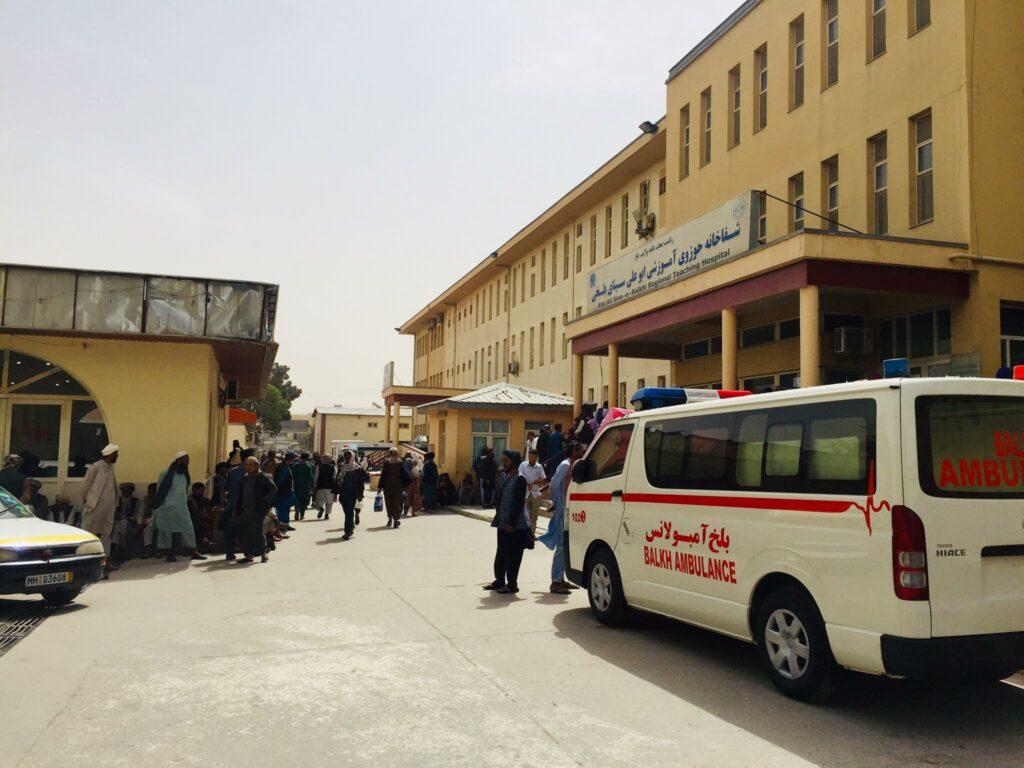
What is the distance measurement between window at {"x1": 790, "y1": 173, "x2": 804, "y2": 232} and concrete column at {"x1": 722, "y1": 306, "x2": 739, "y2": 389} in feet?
11.8

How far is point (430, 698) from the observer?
6.01m

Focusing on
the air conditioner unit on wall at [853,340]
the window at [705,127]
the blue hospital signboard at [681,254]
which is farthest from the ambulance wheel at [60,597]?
the window at [705,127]

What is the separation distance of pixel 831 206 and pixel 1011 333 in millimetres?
4904

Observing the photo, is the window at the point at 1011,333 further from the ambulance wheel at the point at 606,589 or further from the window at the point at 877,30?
the ambulance wheel at the point at 606,589

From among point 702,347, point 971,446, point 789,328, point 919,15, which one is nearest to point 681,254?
point 789,328

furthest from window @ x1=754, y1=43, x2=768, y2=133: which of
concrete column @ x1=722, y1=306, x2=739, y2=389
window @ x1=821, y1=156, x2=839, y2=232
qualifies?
concrete column @ x1=722, y1=306, x2=739, y2=389

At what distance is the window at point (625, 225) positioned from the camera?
Answer: 31.9 metres

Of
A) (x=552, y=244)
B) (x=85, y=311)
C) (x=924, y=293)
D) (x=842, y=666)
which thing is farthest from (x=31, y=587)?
(x=552, y=244)

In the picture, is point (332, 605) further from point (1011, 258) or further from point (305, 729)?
point (1011, 258)

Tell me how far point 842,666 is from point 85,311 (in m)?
12.5

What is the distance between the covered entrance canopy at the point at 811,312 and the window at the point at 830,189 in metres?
1.97

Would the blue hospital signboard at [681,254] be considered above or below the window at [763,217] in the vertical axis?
below

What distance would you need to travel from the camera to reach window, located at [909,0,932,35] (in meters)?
16.4

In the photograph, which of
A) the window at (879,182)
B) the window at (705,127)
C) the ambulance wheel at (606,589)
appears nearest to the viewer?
the ambulance wheel at (606,589)
